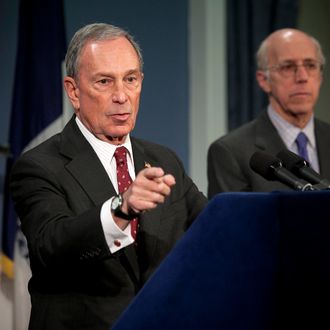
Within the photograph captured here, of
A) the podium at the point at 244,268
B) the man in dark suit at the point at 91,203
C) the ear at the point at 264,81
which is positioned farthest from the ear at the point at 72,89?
the ear at the point at 264,81

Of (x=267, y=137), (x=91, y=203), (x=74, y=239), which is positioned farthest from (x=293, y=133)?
(x=74, y=239)

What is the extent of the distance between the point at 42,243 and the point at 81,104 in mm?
476

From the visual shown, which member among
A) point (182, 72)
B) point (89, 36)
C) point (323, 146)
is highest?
point (89, 36)

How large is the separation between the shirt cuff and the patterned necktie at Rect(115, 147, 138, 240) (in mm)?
326

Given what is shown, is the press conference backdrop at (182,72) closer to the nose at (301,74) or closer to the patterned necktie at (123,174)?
the nose at (301,74)

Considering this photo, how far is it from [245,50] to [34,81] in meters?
1.44

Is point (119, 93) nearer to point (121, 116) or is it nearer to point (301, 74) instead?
point (121, 116)

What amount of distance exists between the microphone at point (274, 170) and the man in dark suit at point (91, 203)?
0.31 metres

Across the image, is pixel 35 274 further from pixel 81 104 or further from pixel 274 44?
pixel 274 44

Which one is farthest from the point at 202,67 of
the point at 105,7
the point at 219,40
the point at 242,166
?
the point at 242,166

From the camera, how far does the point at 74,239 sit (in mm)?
1730

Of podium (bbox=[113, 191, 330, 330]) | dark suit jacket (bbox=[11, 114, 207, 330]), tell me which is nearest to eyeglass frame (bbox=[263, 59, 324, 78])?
dark suit jacket (bbox=[11, 114, 207, 330])

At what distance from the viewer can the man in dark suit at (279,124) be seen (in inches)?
129

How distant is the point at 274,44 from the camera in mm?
3689
